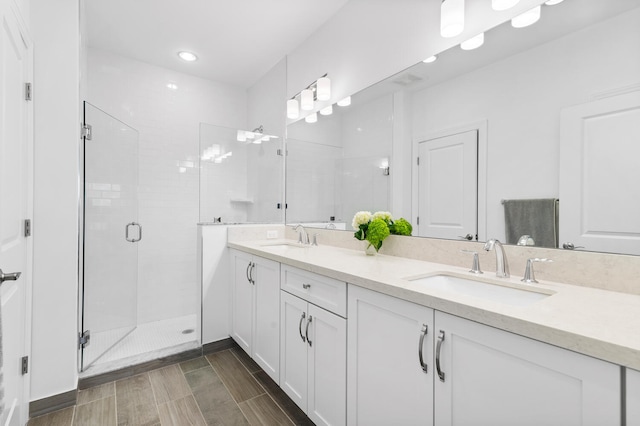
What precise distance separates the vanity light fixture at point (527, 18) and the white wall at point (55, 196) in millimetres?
2317

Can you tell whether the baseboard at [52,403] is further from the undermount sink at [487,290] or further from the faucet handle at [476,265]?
the faucet handle at [476,265]

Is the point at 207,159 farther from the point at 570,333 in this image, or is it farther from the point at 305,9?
the point at 570,333

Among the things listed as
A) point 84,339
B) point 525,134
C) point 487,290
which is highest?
point 525,134

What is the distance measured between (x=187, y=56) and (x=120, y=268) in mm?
2173

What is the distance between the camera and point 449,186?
1529 mm

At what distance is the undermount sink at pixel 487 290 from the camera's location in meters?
1.08

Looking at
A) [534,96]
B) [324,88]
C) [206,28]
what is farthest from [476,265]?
[206,28]

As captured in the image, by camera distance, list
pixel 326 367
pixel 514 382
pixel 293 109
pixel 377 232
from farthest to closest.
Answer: pixel 293 109 → pixel 377 232 → pixel 326 367 → pixel 514 382

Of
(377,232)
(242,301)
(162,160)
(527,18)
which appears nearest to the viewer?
(527,18)

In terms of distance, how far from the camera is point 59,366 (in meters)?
1.73

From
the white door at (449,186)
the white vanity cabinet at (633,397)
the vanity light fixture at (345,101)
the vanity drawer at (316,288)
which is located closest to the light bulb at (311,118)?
the vanity light fixture at (345,101)

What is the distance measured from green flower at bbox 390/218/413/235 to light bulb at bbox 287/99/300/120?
160 centimetres

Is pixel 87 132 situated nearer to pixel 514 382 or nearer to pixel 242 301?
pixel 242 301

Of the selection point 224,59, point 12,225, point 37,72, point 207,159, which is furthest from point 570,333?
point 224,59
